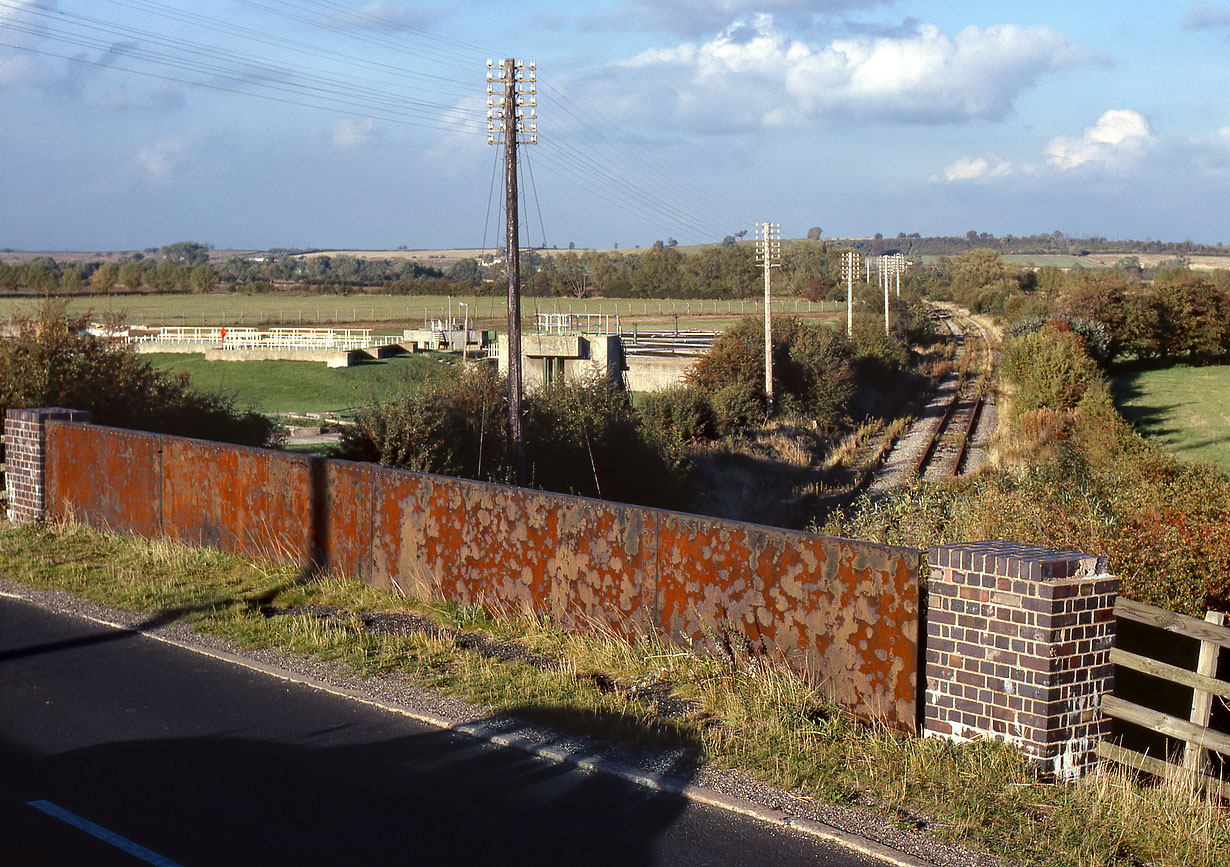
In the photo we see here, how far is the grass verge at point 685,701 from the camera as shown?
585 centimetres

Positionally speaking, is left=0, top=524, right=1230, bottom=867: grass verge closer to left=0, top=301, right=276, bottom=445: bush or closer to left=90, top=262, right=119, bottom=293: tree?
left=0, top=301, right=276, bottom=445: bush

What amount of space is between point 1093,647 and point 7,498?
13.5m

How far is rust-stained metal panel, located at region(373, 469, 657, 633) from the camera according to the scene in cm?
888

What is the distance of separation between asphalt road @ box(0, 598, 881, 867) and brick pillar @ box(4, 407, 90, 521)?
6591mm

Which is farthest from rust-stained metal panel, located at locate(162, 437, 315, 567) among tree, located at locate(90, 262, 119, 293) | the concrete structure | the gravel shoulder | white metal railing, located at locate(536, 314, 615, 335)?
tree, located at locate(90, 262, 119, 293)

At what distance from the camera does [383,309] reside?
111 m

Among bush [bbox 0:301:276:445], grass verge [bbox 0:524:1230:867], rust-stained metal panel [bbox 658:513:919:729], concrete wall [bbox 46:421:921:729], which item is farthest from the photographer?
bush [bbox 0:301:276:445]

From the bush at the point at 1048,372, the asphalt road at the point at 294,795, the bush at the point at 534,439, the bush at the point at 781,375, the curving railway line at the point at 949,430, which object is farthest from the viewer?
the bush at the point at 1048,372

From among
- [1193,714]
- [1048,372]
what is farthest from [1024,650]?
[1048,372]

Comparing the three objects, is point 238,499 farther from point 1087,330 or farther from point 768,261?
point 1087,330

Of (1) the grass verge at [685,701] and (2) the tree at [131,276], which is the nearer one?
(1) the grass verge at [685,701]

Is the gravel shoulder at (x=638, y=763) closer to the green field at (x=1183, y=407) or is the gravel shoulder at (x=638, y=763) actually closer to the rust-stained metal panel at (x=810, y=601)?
the rust-stained metal panel at (x=810, y=601)

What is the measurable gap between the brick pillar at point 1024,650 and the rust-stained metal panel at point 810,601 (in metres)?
0.26

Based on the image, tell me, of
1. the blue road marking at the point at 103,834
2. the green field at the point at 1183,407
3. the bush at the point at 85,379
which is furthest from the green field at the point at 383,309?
the blue road marking at the point at 103,834
